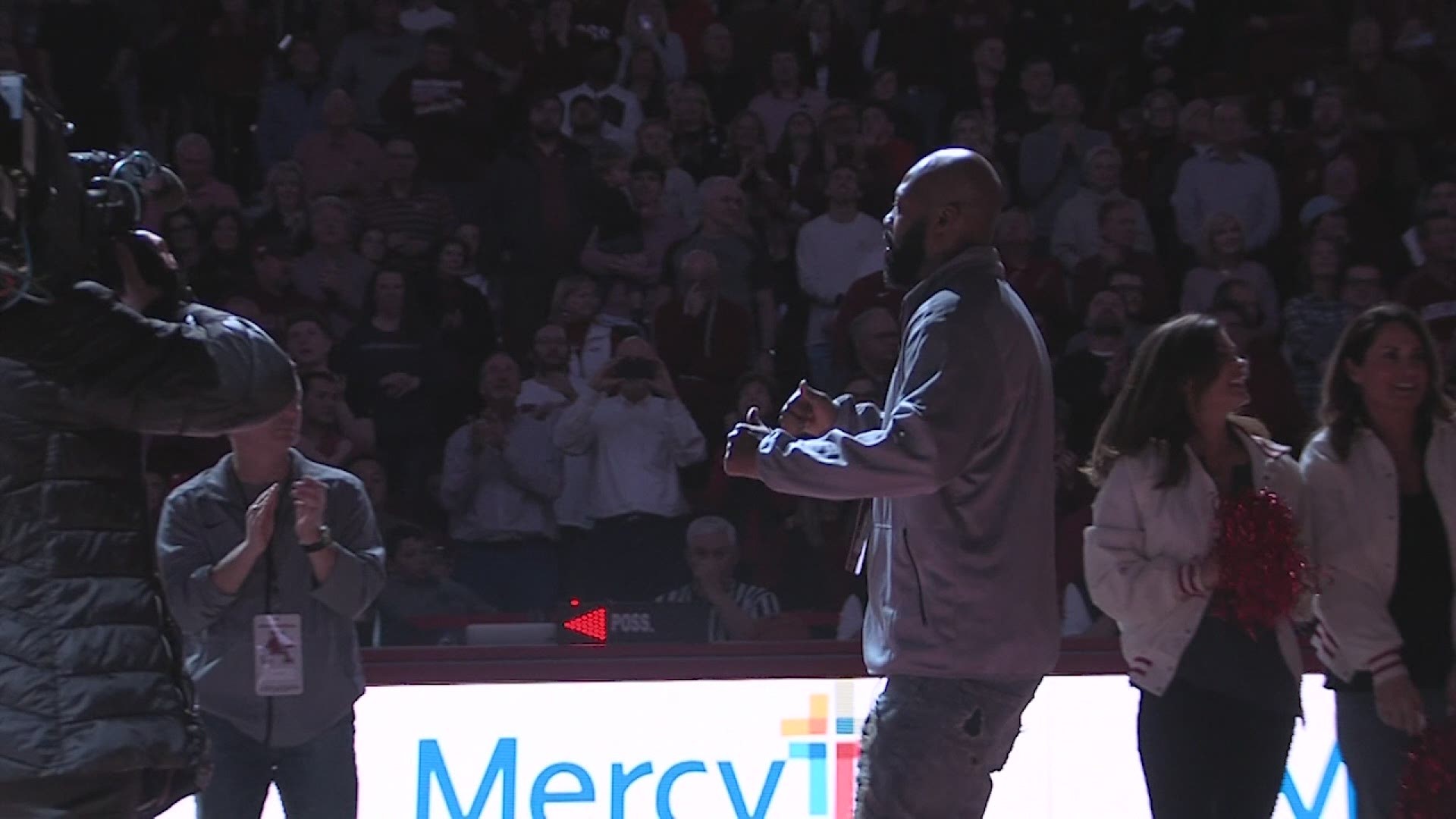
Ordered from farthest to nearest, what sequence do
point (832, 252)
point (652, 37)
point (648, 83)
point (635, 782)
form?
point (652, 37) → point (648, 83) → point (832, 252) → point (635, 782)

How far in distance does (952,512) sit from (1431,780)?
168 centimetres

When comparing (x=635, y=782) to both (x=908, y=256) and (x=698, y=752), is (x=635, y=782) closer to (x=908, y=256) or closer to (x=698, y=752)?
(x=698, y=752)

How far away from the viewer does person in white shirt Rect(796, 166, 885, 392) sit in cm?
973

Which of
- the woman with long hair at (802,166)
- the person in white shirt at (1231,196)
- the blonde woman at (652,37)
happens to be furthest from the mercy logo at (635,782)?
the blonde woman at (652,37)

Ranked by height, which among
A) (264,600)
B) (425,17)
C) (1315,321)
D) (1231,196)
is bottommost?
(264,600)

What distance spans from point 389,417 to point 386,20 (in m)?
2.76

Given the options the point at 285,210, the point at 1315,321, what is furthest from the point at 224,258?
the point at 1315,321

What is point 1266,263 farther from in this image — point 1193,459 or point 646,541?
point 1193,459

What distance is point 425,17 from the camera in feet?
36.0

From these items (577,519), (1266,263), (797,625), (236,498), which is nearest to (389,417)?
(577,519)

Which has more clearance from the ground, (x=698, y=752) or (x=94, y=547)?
(x=94, y=547)

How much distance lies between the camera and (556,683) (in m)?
6.02

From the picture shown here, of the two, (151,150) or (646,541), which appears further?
Answer: (151,150)

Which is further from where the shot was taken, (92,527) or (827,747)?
(827,747)
